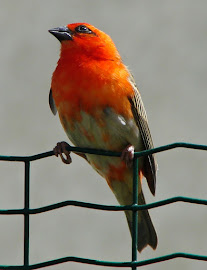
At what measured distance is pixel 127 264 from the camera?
217 cm

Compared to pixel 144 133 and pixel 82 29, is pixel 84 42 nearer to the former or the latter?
pixel 82 29

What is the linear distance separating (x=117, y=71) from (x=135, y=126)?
383 mm

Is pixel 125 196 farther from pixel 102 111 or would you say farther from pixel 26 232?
pixel 26 232

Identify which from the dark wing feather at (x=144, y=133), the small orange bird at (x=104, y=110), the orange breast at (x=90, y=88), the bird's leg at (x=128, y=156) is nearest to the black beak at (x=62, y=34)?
the small orange bird at (x=104, y=110)

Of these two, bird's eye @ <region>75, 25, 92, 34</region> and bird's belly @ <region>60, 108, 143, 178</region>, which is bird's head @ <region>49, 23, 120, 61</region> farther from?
bird's belly @ <region>60, 108, 143, 178</region>

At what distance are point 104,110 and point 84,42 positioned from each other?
79 centimetres

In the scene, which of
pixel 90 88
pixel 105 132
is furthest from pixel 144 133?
pixel 90 88

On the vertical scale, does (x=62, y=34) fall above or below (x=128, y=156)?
above

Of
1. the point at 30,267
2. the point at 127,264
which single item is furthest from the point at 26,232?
the point at 127,264

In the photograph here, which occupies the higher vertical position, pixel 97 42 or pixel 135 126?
pixel 97 42

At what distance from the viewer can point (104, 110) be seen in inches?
145

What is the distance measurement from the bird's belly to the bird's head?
21.0 inches

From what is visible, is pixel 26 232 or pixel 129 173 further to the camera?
pixel 129 173

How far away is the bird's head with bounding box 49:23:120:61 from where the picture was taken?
416 centimetres
